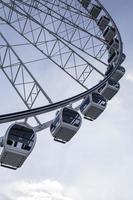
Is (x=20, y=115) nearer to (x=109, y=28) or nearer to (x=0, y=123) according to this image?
(x=0, y=123)

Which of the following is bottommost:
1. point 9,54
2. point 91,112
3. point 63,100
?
point 91,112

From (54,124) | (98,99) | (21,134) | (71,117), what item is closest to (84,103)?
(98,99)

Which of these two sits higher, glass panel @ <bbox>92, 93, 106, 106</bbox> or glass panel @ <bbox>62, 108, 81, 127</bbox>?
glass panel @ <bbox>62, 108, 81, 127</bbox>

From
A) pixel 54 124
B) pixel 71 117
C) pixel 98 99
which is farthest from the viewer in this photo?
pixel 98 99

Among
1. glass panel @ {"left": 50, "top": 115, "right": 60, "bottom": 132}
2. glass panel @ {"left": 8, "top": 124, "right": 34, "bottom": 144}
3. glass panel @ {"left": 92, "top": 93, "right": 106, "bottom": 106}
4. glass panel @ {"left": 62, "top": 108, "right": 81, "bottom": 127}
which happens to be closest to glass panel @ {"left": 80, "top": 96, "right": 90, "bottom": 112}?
glass panel @ {"left": 92, "top": 93, "right": 106, "bottom": 106}

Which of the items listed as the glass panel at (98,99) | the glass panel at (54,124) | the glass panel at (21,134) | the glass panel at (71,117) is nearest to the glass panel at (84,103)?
the glass panel at (98,99)

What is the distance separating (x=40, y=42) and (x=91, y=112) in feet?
16.6

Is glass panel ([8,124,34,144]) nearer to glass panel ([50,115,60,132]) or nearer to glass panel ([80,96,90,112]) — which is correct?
glass panel ([50,115,60,132])

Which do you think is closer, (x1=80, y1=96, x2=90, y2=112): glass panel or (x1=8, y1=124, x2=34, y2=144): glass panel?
(x1=8, y1=124, x2=34, y2=144): glass panel

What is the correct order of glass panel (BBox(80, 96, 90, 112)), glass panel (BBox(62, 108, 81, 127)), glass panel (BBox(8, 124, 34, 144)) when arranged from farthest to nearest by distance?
glass panel (BBox(80, 96, 90, 112)) → glass panel (BBox(62, 108, 81, 127)) → glass panel (BBox(8, 124, 34, 144))

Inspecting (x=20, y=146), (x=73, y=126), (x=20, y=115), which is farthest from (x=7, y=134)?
(x=73, y=126)

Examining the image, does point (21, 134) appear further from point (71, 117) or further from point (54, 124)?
point (71, 117)

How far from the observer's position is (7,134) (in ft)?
63.8

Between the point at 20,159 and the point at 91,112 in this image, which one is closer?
the point at 20,159
